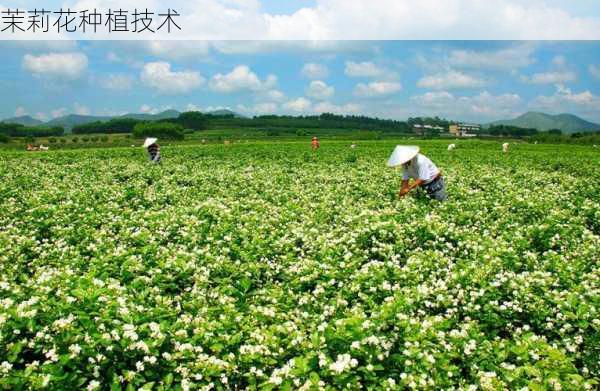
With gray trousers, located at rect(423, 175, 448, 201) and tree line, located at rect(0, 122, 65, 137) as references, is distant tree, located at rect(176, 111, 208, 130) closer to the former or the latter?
tree line, located at rect(0, 122, 65, 137)

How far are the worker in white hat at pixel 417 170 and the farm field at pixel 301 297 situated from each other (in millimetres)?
1011

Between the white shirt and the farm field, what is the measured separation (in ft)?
3.38

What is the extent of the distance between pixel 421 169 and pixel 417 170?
18cm

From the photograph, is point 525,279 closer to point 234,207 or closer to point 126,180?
point 234,207

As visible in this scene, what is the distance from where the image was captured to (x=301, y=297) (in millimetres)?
7066

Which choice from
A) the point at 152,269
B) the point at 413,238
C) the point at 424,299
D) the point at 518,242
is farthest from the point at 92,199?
the point at 518,242

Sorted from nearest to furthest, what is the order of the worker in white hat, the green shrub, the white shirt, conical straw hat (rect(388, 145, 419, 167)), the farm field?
the farm field → conical straw hat (rect(388, 145, 419, 167)) → the worker in white hat → the white shirt → the green shrub

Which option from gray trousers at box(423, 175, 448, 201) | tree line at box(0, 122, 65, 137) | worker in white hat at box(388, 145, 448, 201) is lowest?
gray trousers at box(423, 175, 448, 201)

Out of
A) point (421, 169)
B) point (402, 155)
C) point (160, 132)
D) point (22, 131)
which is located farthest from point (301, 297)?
point (22, 131)

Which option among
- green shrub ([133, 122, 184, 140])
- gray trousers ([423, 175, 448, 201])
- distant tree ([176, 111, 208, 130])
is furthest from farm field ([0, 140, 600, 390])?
distant tree ([176, 111, 208, 130])

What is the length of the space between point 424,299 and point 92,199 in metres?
11.6

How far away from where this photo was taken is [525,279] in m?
7.25

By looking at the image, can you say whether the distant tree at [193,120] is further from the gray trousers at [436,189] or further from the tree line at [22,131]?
the gray trousers at [436,189]

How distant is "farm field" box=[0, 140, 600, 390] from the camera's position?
4.66 meters
